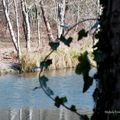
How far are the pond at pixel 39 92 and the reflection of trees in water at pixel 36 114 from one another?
0.48 metres

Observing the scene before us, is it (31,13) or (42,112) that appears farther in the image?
(31,13)

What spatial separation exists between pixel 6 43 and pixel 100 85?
104 feet

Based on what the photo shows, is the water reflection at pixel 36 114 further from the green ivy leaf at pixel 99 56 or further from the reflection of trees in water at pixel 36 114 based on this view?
the green ivy leaf at pixel 99 56

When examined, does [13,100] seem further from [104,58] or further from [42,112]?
[104,58]

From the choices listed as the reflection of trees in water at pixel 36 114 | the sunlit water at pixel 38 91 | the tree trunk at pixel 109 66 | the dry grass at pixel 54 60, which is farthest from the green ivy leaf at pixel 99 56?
the dry grass at pixel 54 60

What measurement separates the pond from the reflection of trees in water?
48 centimetres

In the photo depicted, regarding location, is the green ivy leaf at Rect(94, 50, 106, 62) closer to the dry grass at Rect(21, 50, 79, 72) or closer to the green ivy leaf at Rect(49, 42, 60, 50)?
the green ivy leaf at Rect(49, 42, 60, 50)

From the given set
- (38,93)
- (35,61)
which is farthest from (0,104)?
(35,61)

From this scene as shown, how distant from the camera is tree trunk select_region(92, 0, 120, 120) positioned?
1.90 metres

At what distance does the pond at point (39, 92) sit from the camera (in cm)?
1373

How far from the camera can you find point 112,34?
191 cm

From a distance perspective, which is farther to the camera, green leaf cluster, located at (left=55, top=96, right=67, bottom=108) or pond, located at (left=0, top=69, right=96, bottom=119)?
pond, located at (left=0, top=69, right=96, bottom=119)

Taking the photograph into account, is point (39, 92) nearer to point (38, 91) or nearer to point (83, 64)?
point (38, 91)

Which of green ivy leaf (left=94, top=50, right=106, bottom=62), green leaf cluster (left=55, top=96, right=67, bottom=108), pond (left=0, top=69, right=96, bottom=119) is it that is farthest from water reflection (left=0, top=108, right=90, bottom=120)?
green ivy leaf (left=94, top=50, right=106, bottom=62)
